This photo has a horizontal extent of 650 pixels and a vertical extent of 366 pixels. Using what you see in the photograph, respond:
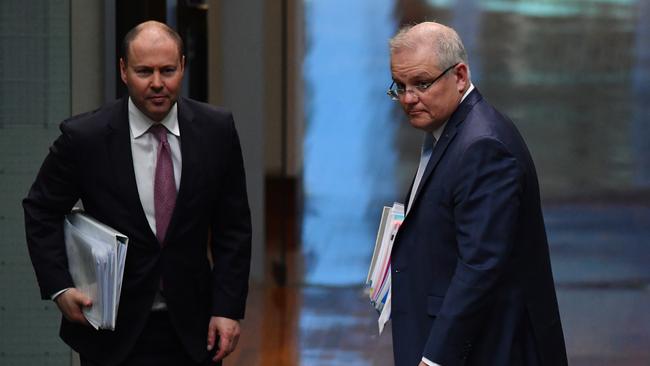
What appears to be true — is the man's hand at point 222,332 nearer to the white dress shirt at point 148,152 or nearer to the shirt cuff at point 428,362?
the white dress shirt at point 148,152

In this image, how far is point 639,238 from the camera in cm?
1005

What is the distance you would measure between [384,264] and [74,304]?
31.6 inches

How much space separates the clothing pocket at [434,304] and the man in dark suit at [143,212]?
0.69 metres

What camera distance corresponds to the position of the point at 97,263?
11.9 ft

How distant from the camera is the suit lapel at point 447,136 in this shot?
3.35 m

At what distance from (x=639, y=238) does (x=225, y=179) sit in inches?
263

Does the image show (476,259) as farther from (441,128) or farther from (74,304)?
(74,304)

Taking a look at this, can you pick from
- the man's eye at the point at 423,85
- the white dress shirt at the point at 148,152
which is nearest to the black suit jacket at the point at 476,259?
→ the man's eye at the point at 423,85

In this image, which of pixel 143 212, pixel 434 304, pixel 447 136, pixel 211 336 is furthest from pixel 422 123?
pixel 211 336

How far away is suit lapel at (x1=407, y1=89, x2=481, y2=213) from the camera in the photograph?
335cm

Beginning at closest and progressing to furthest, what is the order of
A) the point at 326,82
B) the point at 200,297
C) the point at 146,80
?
the point at 146,80 < the point at 200,297 < the point at 326,82

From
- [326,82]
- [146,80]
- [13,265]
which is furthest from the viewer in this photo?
[326,82]

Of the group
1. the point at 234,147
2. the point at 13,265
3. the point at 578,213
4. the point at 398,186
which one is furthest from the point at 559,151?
the point at 234,147

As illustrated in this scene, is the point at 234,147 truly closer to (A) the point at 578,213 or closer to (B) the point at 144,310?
(B) the point at 144,310
